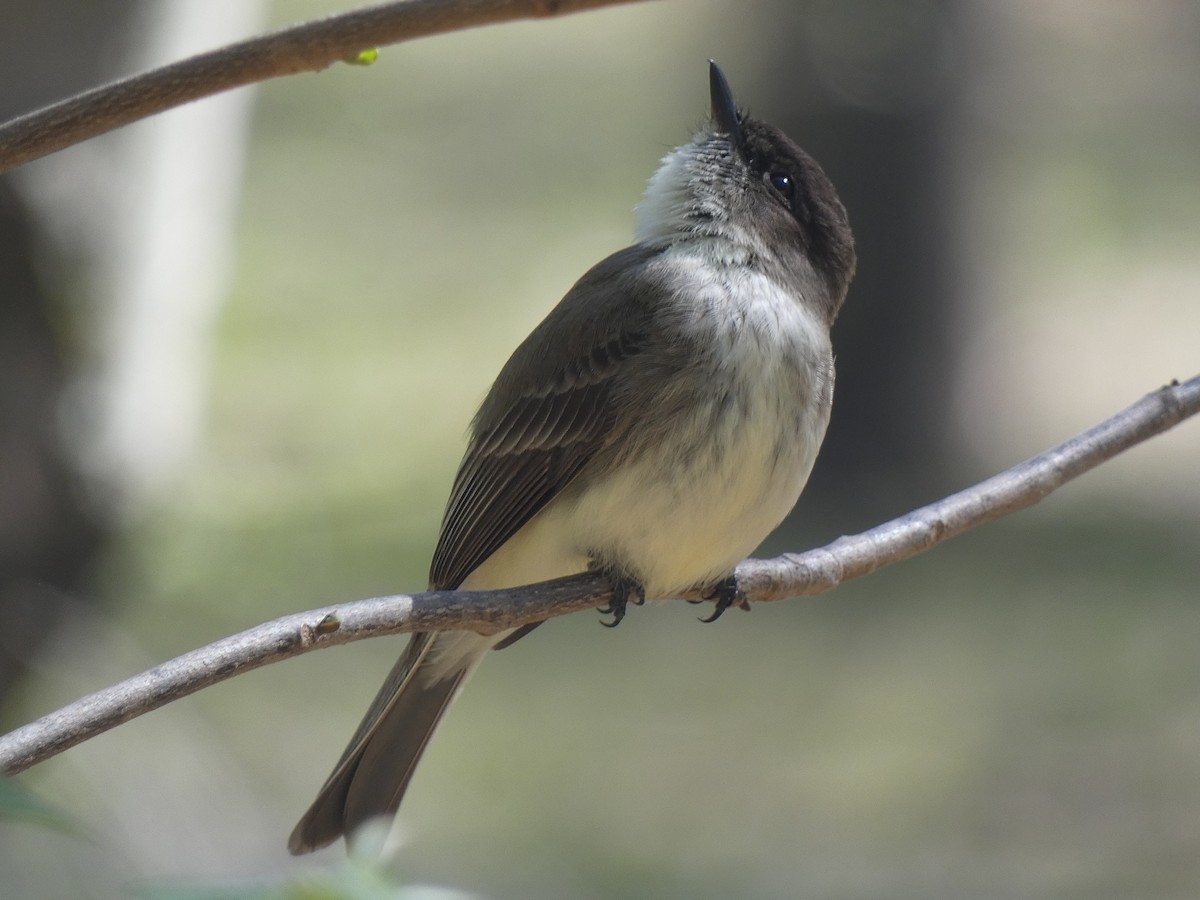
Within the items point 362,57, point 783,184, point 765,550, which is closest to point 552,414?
point 783,184

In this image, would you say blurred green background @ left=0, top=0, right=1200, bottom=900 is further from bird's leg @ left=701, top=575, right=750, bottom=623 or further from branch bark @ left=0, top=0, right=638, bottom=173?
bird's leg @ left=701, top=575, right=750, bottom=623

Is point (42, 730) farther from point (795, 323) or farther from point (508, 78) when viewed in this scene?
point (508, 78)

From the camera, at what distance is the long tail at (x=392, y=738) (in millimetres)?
2885

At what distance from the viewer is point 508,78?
14.5m

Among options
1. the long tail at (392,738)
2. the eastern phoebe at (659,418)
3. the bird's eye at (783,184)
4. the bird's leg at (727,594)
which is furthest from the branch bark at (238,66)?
the bird's eye at (783,184)

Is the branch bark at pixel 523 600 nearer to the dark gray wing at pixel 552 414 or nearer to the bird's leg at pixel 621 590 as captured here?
the bird's leg at pixel 621 590

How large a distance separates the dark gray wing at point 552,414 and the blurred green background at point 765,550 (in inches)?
33.7

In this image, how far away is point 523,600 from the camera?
2.23m

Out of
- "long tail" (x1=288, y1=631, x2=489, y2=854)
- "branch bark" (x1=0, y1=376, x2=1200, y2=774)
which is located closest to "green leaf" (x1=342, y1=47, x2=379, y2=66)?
"branch bark" (x1=0, y1=376, x2=1200, y2=774)

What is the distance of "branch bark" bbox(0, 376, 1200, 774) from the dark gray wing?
0.32m

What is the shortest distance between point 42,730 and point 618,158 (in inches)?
460

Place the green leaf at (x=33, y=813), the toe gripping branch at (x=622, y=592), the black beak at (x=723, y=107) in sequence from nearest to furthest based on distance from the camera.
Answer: the green leaf at (x=33, y=813)
the toe gripping branch at (x=622, y=592)
the black beak at (x=723, y=107)

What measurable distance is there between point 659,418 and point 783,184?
764 millimetres

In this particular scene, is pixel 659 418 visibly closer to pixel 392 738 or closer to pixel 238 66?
pixel 392 738
